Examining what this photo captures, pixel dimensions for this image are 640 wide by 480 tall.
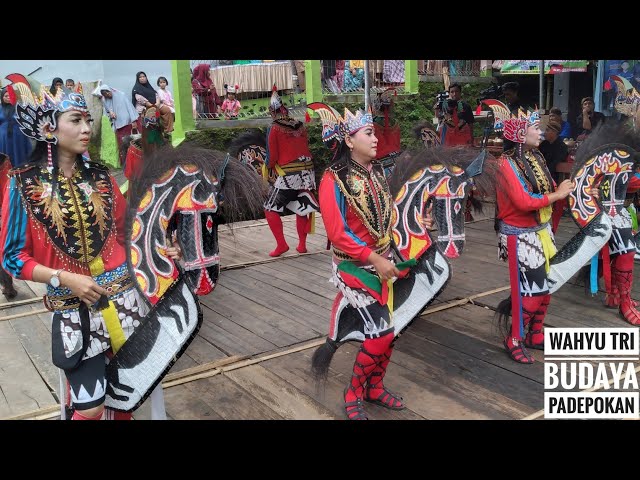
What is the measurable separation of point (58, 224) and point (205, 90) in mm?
7638

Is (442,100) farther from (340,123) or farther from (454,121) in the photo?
(340,123)

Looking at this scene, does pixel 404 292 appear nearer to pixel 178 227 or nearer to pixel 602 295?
pixel 178 227

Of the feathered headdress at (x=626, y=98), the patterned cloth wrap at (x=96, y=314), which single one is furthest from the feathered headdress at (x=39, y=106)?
the feathered headdress at (x=626, y=98)

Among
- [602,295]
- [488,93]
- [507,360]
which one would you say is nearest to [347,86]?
[488,93]

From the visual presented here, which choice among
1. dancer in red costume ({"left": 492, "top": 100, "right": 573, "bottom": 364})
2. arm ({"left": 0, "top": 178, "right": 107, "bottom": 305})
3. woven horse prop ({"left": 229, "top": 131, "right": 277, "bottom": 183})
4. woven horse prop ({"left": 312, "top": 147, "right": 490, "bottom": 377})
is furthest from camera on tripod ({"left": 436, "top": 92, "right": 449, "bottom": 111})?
arm ({"left": 0, "top": 178, "right": 107, "bottom": 305})

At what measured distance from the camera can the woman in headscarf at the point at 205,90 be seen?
9.56m

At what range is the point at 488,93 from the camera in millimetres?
9758

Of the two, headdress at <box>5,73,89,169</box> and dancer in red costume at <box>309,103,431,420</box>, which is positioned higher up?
headdress at <box>5,73,89,169</box>

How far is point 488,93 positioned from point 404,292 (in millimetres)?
7313

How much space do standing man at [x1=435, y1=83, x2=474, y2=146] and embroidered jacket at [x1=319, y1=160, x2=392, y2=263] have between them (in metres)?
4.62

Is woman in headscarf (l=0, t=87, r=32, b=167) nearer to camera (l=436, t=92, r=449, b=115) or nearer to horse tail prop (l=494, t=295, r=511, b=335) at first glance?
horse tail prop (l=494, t=295, r=511, b=335)

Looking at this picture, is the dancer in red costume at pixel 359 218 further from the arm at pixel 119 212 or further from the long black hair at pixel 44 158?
the long black hair at pixel 44 158

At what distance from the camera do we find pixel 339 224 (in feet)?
9.73

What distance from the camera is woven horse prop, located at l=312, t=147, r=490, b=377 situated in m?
3.21
